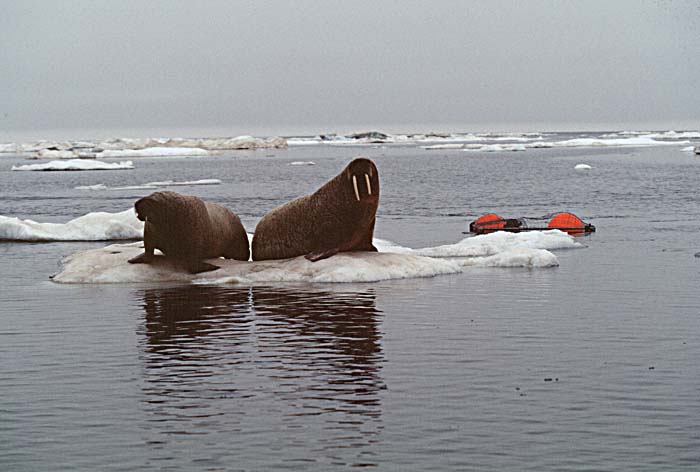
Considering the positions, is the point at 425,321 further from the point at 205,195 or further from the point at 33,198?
the point at 33,198

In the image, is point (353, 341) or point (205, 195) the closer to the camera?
point (353, 341)

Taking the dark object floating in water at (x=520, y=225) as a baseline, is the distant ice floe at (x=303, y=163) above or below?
below

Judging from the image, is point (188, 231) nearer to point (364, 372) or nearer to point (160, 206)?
point (160, 206)

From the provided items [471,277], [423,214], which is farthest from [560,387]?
[423,214]

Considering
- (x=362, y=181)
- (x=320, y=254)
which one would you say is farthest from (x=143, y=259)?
(x=362, y=181)

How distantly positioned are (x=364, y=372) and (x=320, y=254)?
7716 mm

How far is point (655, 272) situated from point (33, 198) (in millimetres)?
42865

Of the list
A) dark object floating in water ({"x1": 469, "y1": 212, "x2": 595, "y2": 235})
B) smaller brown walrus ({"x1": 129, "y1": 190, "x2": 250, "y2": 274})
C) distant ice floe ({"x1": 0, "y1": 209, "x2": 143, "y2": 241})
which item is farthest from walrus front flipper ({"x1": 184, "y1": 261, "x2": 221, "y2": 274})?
dark object floating in water ({"x1": 469, "y1": 212, "x2": 595, "y2": 235})

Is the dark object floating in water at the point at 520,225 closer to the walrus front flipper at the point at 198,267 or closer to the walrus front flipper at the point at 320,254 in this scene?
the walrus front flipper at the point at 320,254

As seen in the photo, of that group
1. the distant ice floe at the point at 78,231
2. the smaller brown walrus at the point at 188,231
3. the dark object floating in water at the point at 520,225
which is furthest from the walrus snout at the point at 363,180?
the distant ice floe at the point at 78,231

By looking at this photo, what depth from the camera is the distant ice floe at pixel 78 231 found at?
29250 millimetres

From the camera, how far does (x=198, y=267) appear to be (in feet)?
67.5

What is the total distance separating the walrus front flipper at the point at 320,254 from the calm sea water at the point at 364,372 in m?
1.11

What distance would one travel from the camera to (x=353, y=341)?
14.5 meters
